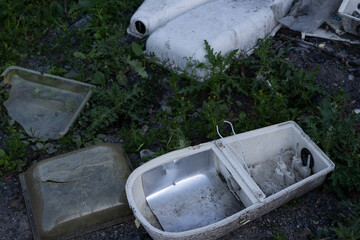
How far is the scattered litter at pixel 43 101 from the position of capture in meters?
3.90

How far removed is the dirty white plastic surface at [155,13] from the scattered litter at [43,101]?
97 centimetres

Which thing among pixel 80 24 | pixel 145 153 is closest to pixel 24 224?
pixel 145 153

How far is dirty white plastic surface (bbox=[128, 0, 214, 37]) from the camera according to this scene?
4.48m

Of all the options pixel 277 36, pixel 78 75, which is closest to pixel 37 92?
pixel 78 75

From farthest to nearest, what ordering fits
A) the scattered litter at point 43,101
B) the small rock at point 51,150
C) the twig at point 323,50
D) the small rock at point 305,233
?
1. the twig at point 323,50
2. the scattered litter at point 43,101
3. the small rock at point 51,150
4. the small rock at point 305,233

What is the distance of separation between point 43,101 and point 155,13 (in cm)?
154

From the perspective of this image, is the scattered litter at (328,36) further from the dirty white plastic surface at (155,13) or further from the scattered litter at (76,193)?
the scattered litter at (76,193)

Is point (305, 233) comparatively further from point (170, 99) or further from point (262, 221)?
point (170, 99)

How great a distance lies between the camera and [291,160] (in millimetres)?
3420

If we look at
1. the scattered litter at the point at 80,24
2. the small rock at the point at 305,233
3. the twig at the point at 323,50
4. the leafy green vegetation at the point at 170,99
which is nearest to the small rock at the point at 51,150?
the leafy green vegetation at the point at 170,99

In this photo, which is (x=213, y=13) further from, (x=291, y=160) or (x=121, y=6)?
(x=291, y=160)

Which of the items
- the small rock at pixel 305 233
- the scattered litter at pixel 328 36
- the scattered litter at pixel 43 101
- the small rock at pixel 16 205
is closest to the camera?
the small rock at pixel 305 233

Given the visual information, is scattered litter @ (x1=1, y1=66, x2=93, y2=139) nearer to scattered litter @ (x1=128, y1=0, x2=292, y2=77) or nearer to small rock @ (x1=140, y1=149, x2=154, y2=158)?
small rock @ (x1=140, y1=149, x2=154, y2=158)

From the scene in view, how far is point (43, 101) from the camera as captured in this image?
4141 mm
